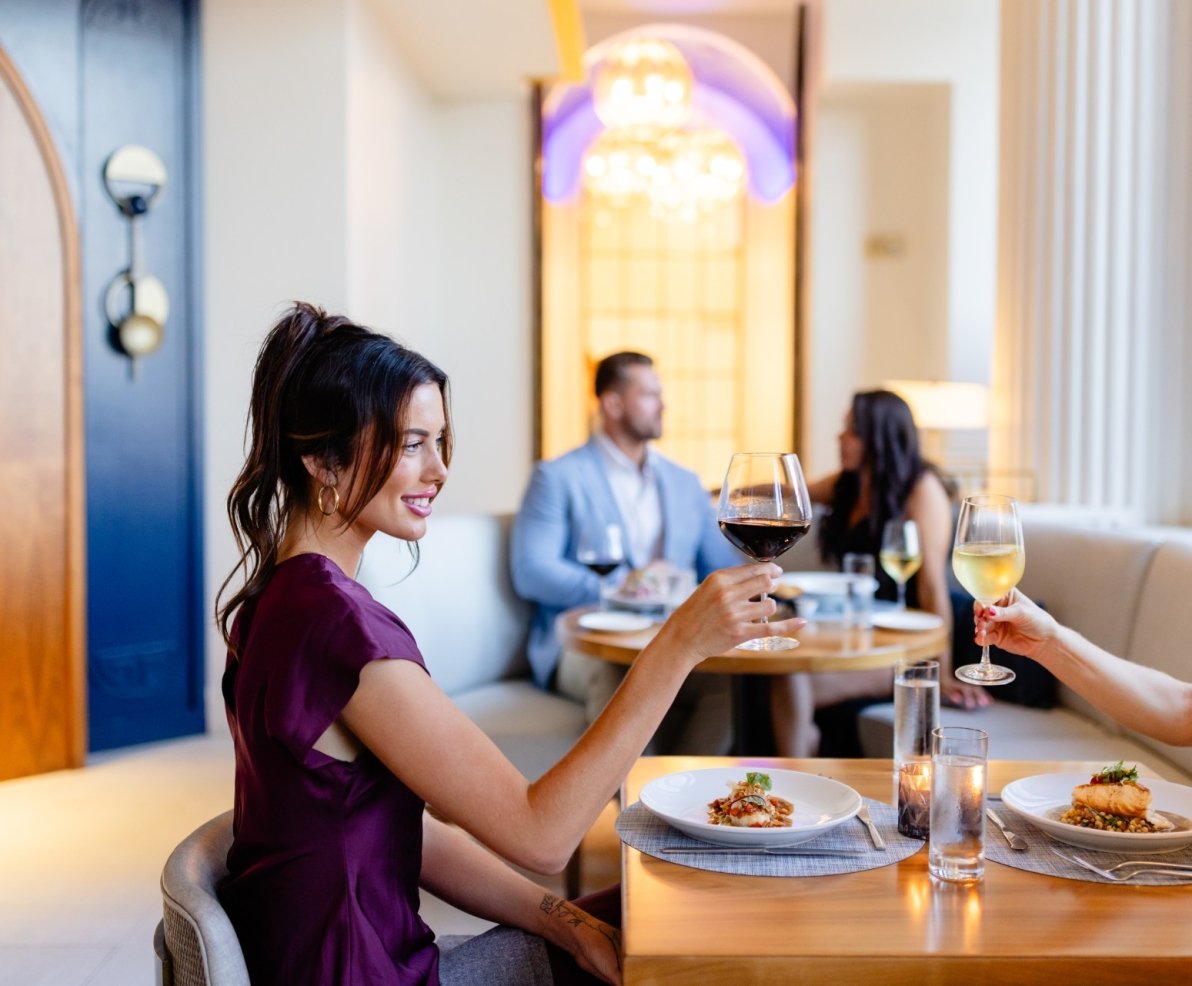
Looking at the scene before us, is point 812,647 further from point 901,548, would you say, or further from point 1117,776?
point 1117,776

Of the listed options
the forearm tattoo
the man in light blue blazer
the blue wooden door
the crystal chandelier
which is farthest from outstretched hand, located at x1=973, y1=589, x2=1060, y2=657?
the crystal chandelier

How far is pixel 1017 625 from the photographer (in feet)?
4.81

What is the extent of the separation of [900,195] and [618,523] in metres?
4.27

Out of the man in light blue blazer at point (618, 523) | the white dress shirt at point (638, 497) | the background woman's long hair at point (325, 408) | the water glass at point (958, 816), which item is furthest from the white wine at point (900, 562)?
the background woman's long hair at point (325, 408)

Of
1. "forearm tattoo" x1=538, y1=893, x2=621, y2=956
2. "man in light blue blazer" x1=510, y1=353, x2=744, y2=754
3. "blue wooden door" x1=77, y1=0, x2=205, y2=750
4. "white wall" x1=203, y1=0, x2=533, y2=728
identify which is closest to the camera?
"forearm tattoo" x1=538, y1=893, x2=621, y2=956

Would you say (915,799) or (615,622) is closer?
(915,799)

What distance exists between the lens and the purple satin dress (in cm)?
114

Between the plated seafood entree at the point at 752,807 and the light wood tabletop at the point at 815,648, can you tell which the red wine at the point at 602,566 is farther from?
the plated seafood entree at the point at 752,807

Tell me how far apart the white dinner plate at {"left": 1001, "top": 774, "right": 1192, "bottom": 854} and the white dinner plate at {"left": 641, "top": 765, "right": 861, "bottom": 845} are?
0.21 m

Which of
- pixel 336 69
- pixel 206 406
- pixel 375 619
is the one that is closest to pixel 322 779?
pixel 375 619

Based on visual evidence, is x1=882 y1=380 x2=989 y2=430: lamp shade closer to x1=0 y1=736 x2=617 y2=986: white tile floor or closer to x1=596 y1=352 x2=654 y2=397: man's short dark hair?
x1=596 y1=352 x2=654 y2=397: man's short dark hair

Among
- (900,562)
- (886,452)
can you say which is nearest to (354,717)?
(900,562)

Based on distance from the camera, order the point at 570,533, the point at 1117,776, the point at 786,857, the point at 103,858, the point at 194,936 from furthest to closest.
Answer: the point at 570,533 → the point at 103,858 → the point at 1117,776 → the point at 786,857 → the point at 194,936

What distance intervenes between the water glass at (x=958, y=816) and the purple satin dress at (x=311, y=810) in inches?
21.4
